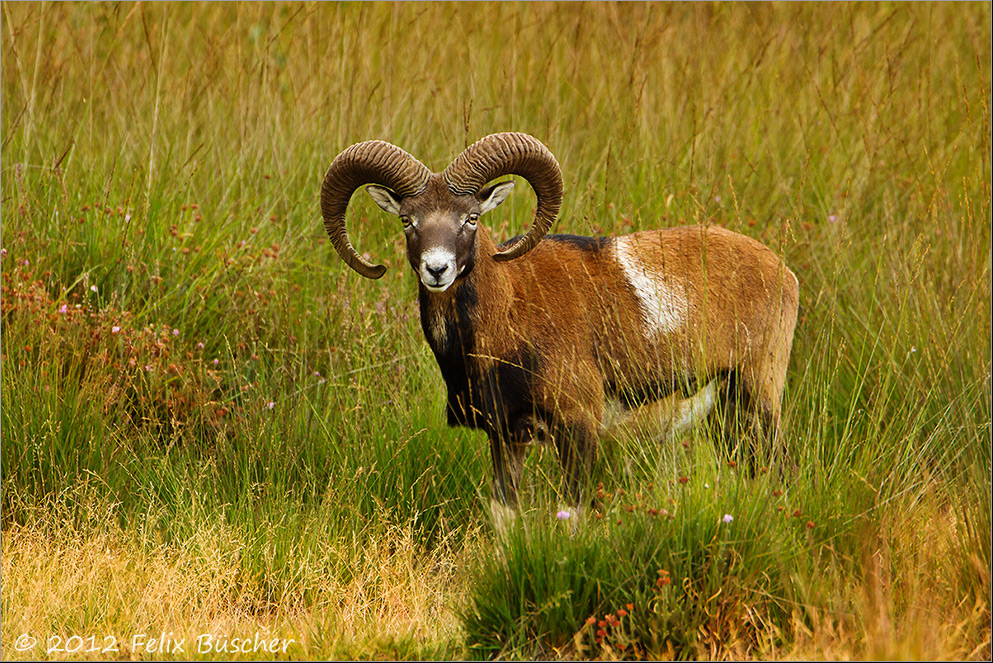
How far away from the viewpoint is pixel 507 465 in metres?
5.17

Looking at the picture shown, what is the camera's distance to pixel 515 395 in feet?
16.5

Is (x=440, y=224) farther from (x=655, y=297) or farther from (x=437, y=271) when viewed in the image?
(x=655, y=297)

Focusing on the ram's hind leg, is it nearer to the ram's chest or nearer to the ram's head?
the ram's chest

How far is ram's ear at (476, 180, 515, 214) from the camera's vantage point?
4992 millimetres

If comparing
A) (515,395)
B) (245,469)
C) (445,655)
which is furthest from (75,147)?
(445,655)

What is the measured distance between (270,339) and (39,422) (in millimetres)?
1478

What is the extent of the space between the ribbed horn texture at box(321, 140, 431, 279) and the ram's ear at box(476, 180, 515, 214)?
0.94 feet

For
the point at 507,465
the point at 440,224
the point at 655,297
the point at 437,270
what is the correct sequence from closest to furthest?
the point at 437,270 → the point at 440,224 → the point at 507,465 → the point at 655,297

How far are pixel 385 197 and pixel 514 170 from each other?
2.08 feet

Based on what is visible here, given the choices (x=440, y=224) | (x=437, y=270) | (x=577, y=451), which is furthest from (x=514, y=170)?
(x=577, y=451)

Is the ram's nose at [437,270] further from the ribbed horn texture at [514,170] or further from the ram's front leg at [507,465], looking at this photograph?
the ram's front leg at [507,465]

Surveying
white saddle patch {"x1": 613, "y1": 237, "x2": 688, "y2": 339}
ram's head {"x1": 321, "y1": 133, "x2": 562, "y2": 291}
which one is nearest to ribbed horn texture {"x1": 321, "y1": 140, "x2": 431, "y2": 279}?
ram's head {"x1": 321, "y1": 133, "x2": 562, "y2": 291}

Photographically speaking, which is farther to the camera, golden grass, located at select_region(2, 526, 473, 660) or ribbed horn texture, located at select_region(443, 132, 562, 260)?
ribbed horn texture, located at select_region(443, 132, 562, 260)

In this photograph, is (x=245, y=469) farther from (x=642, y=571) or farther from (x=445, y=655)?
(x=642, y=571)
